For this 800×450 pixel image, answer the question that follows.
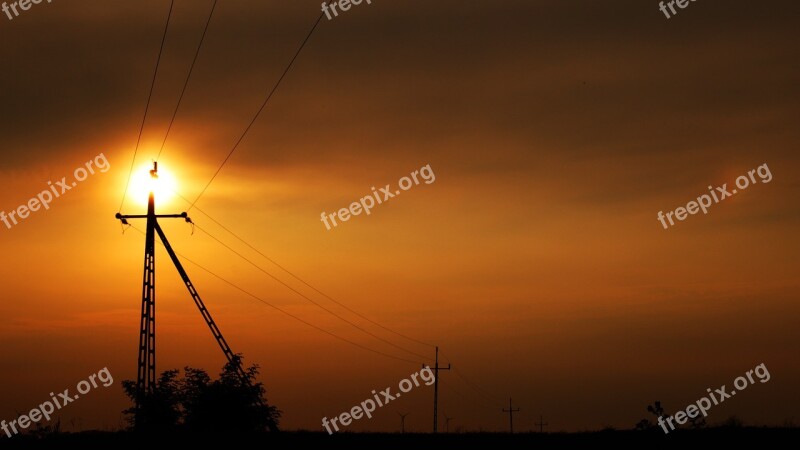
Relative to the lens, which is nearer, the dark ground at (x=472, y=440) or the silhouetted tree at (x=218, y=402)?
the dark ground at (x=472, y=440)

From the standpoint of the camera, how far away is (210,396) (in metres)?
61.5

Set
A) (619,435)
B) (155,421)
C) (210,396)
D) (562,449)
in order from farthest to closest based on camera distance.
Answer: (210,396) → (155,421) → (619,435) → (562,449)

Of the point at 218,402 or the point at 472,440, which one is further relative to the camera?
the point at 218,402

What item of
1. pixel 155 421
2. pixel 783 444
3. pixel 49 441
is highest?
pixel 155 421

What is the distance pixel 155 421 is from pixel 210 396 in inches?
295

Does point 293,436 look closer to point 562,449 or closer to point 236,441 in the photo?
point 236,441

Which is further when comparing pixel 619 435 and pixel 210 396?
pixel 210 396

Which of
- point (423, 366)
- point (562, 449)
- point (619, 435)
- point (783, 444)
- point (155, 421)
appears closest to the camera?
point (783, 444)

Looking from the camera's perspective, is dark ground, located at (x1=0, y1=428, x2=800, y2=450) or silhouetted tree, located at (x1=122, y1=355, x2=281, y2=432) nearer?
dark ground, located at (x1=0, y1=428, x2=800, y2=450)

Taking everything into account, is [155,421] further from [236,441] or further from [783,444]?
[783,444]

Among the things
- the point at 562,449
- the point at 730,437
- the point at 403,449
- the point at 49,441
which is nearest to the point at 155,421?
the point at 49,441

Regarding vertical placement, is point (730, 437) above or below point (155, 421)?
below

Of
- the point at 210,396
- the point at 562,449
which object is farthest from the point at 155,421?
the point at 562,449

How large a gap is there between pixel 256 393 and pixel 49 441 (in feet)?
73.6
